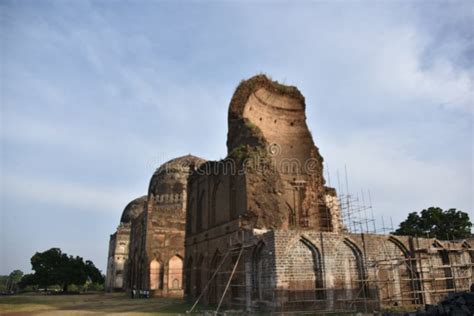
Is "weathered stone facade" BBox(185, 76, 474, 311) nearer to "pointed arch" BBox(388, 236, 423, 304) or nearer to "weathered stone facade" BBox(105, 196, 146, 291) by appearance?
"pointed arch" BBox(388, 236, 423, 304)

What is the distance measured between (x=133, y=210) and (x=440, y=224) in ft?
110

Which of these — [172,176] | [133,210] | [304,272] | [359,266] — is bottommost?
[304,272]

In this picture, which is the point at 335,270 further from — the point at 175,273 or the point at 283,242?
the point at 175,273

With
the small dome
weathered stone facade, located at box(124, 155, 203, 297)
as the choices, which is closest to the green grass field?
weathered stone facade, located at box(124, 155, 203, 297)

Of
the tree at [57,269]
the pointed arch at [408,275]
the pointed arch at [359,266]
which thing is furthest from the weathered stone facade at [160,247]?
the pointed arch at [408,275]

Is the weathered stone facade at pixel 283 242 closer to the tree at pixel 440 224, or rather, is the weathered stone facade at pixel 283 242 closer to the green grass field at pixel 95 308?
the green grass field at pixel 95 308

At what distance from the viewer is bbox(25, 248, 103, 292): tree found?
36.8m

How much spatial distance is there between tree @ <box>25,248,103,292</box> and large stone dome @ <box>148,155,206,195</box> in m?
10.6

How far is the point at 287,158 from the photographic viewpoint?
23.6 metres

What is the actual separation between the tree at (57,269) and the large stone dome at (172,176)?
34.9ft

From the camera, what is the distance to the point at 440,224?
31.0 metres

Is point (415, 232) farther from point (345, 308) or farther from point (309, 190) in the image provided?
point (345, 308)

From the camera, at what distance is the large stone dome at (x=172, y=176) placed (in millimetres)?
38469

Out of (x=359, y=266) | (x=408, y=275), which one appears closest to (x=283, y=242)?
(x=359, y=266)
